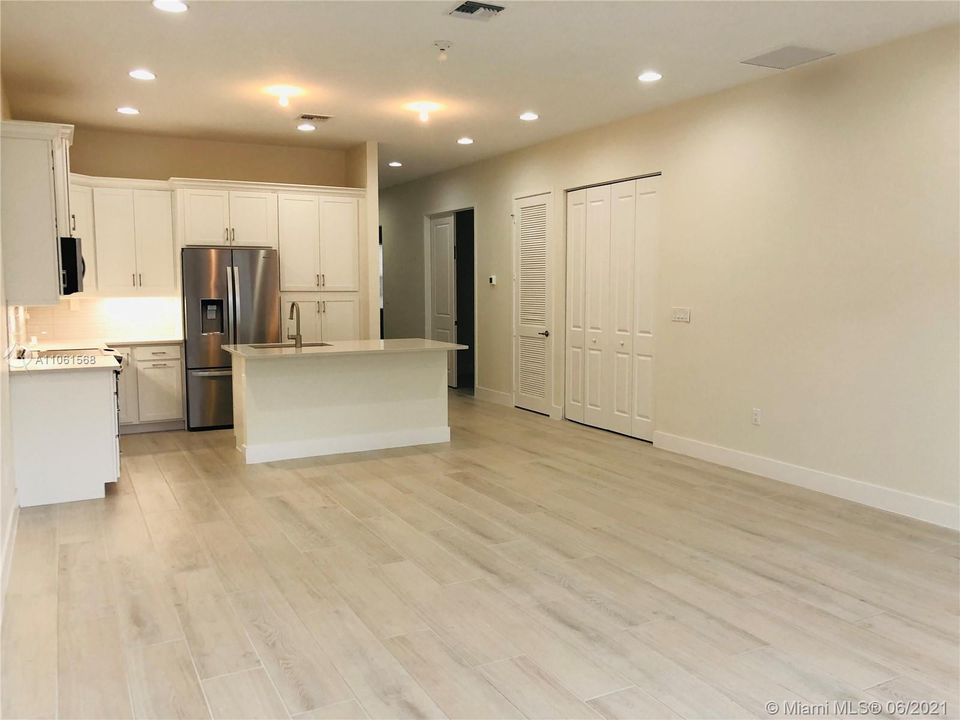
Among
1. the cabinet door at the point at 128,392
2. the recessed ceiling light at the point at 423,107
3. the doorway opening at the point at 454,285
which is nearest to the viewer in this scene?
the recessed ceiling light at the point at 423,107

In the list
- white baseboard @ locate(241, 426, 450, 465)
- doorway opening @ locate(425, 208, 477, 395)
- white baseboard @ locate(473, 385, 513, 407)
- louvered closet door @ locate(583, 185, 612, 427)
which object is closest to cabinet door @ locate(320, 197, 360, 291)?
doorway opening @ locate(425, 208, 477, 395)

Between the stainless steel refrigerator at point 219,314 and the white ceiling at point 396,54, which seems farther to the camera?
the stainless steel refrigerator at point 219,314

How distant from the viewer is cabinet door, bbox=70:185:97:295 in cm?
654

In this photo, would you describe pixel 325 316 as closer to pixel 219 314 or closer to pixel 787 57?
pixel 219 314

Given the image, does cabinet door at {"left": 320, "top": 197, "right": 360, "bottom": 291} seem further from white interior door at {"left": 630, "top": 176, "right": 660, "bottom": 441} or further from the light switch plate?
the light switch plate

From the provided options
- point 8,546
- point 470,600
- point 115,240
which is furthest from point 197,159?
point 470,600

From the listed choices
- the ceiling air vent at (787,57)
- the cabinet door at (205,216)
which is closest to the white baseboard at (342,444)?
the cabinet door at (205,216)

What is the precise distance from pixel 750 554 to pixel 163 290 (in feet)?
18.4

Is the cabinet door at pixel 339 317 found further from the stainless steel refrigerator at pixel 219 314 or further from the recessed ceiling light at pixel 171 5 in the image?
the recessed ceiling light at pixel 171 5

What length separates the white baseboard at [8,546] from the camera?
323 centimetres

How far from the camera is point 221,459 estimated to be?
581cm

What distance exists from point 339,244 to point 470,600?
5157mm

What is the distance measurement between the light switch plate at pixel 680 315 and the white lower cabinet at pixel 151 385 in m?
4.39

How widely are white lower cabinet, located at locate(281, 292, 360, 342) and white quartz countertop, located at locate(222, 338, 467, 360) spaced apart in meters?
1.28
